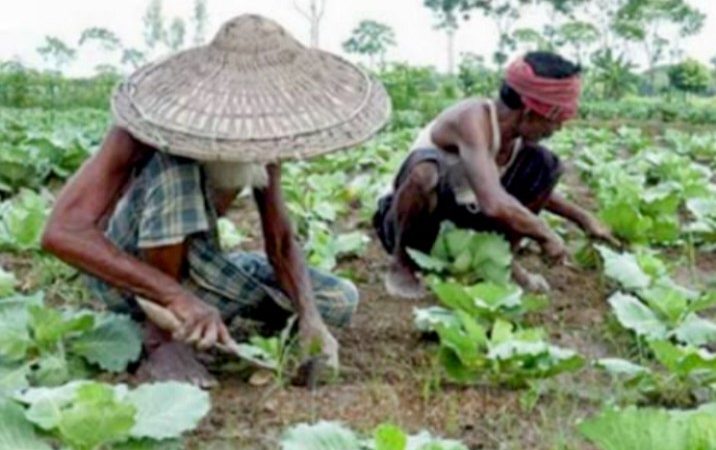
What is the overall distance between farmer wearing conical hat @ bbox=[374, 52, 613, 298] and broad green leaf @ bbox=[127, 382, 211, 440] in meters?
1.79

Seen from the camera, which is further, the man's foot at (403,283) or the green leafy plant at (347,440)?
the man's foot at (403,283)

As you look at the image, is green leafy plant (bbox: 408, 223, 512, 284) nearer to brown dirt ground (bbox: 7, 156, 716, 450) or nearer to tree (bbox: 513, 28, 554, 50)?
brown dirt ground (bbox: 7, 156, 716, 450)

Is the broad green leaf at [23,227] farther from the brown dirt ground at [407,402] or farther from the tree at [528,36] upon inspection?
the tree at [528,36]

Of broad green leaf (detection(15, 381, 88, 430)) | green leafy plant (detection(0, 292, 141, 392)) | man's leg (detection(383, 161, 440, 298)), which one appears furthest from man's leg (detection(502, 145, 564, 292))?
broad green leaf (detection(15, 381, 88, 430))

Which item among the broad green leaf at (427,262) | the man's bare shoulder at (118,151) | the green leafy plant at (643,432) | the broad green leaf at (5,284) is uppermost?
the green leafy plant at (643,432)

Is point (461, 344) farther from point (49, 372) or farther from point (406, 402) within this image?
point (49, 372)

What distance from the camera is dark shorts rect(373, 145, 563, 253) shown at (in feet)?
14.4

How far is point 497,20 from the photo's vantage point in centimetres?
4325

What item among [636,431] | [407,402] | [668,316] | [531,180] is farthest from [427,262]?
[636,431]

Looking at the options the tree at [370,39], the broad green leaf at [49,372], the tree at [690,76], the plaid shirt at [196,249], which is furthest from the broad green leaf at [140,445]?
the tree at [370,39]

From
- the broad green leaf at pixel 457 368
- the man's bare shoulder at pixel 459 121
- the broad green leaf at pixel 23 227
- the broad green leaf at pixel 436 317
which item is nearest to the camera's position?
the broad green leaf at pixel 457 368

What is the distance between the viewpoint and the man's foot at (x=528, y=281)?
178 inches

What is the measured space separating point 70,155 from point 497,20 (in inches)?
1461

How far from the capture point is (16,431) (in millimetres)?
2346
